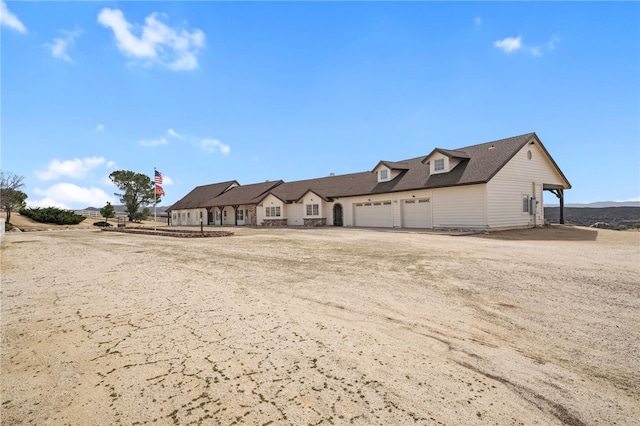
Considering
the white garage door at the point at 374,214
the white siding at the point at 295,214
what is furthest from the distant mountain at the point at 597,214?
the white siding at the point at 295,214

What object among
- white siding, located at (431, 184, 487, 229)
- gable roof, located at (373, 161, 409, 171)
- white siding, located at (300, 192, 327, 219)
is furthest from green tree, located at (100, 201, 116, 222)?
white siding, located at (431, 184, 487, 229)

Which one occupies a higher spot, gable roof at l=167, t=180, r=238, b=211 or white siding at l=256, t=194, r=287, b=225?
gable roof at l=167, t=180, r=238, b=211

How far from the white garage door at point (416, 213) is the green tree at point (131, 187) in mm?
43066

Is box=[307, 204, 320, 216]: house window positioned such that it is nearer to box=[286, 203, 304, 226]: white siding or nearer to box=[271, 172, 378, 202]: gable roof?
box=[286, 203, 304, 226]: white siding

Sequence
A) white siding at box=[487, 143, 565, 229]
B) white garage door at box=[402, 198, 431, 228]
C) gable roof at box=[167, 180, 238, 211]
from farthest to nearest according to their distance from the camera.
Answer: gable roof at box=[167, 180, 238, 211]
white garage door at box=[402, 198, 431, 228]
white siding at box=[487, 143, 565, 229]

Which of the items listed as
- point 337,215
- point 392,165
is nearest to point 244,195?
point 337,215

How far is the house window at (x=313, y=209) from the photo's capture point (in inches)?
1315

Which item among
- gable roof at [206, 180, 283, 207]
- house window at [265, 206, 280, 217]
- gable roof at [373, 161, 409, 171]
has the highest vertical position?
gable roof at [373, 161, 409, 171]

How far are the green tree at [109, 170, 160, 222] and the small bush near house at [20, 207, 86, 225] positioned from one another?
41.9ft

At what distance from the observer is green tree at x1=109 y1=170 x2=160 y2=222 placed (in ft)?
177

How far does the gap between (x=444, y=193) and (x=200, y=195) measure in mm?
36885

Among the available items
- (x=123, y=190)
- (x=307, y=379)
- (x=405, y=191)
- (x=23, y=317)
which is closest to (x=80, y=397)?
(x=307, y=379)

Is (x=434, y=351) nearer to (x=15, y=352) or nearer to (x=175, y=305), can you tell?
(x=175, y=305)

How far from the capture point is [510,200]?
22766mm
